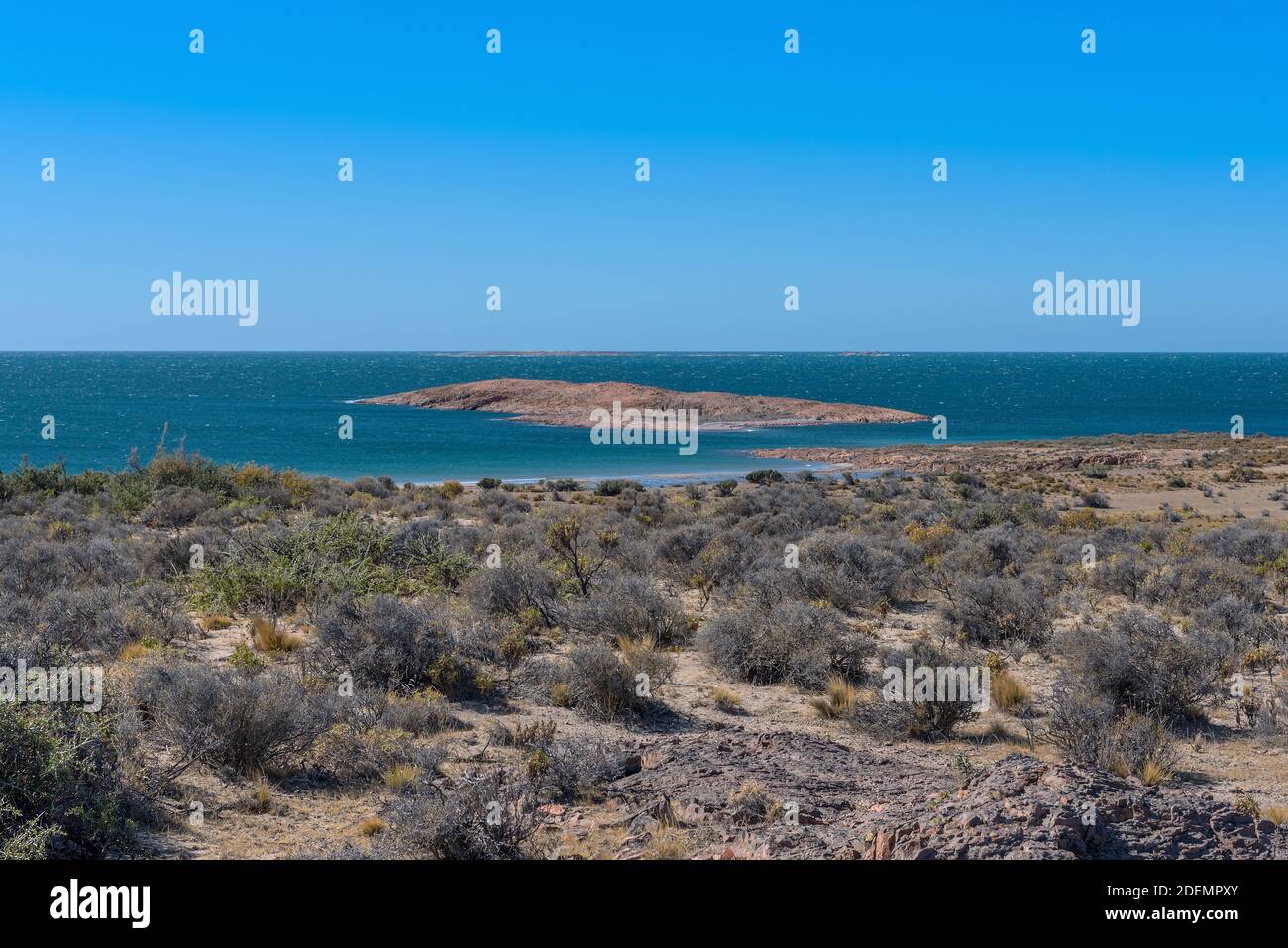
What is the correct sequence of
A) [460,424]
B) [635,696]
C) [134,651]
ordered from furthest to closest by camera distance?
1. [460,424]
2. [134,651]
3. [635,696]

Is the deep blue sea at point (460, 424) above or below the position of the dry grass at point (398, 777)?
above

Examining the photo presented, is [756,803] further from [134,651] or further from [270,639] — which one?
[134,651]

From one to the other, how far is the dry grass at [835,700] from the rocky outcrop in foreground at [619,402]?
207 ft

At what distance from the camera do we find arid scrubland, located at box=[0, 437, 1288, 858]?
540 cm

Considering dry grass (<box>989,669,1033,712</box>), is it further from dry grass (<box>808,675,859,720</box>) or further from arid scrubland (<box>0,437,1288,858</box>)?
dry grass (<box>808,675,859,720</box>)

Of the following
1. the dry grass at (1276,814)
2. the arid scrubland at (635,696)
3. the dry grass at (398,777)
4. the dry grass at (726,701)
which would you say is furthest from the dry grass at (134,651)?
the dry grass at (1276,814)

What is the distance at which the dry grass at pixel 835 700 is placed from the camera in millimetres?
8805

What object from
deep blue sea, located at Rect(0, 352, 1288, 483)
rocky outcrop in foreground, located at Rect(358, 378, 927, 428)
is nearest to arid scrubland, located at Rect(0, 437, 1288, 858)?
deep blue sea, located at Rect(0, 352, 1288, 483)

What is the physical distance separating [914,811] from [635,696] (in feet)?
12.2

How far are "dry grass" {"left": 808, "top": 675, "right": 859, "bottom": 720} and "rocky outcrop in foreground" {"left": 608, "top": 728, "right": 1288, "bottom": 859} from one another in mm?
1528

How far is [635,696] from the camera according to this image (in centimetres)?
897

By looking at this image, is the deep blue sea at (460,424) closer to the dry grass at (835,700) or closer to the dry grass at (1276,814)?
the dry grass at (835,700)

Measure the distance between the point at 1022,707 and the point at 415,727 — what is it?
5.70 meters

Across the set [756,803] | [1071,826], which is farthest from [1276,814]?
[756,803]
